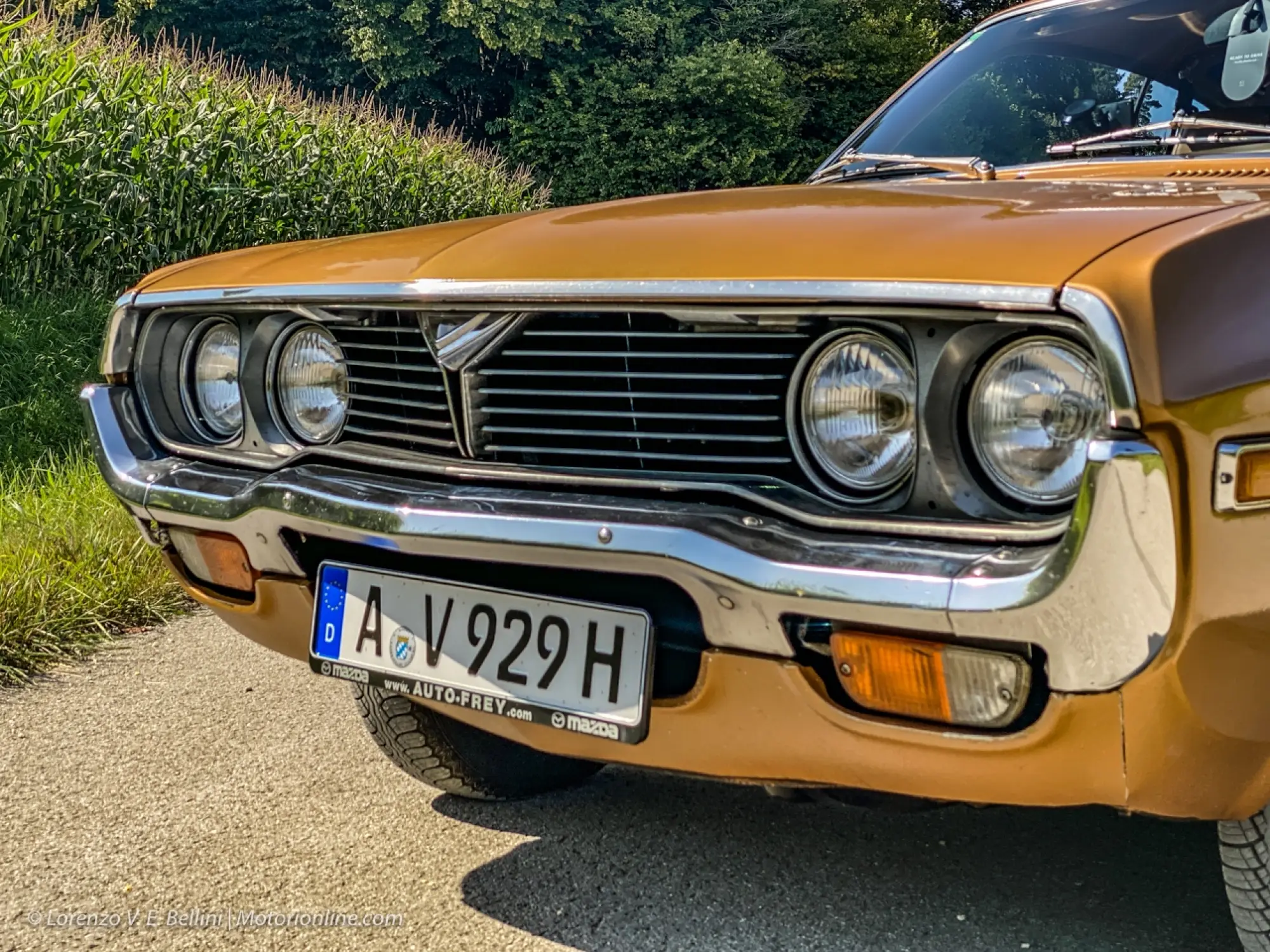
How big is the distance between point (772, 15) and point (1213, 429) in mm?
22756

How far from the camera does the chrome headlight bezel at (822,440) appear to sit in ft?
4.99

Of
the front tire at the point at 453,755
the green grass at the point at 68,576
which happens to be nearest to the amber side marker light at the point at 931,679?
the front tire at the point at 453,755

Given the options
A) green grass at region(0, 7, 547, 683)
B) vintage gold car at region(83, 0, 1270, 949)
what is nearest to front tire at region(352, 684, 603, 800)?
vintage gold car at region(83, 0, 1270, 949)

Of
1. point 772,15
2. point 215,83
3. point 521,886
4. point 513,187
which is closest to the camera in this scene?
point 521,886

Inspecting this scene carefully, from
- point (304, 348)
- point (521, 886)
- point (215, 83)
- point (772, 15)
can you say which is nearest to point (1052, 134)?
point (304, 348)

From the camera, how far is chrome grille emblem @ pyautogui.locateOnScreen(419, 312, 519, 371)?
1.76 metres

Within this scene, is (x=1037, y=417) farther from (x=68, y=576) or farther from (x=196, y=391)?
(x=68, y=576)

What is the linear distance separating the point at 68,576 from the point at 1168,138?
3.16 m

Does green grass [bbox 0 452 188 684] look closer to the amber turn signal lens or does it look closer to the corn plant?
the corn plant

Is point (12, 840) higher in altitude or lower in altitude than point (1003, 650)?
lower

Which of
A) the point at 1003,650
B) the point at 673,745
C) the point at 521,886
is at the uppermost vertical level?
the point at 1003,650

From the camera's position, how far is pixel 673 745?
5.44 ft

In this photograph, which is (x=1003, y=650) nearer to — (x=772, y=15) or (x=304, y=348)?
(x=304, y=348)

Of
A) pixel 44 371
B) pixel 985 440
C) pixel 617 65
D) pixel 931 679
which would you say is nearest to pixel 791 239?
pixel 985 440
